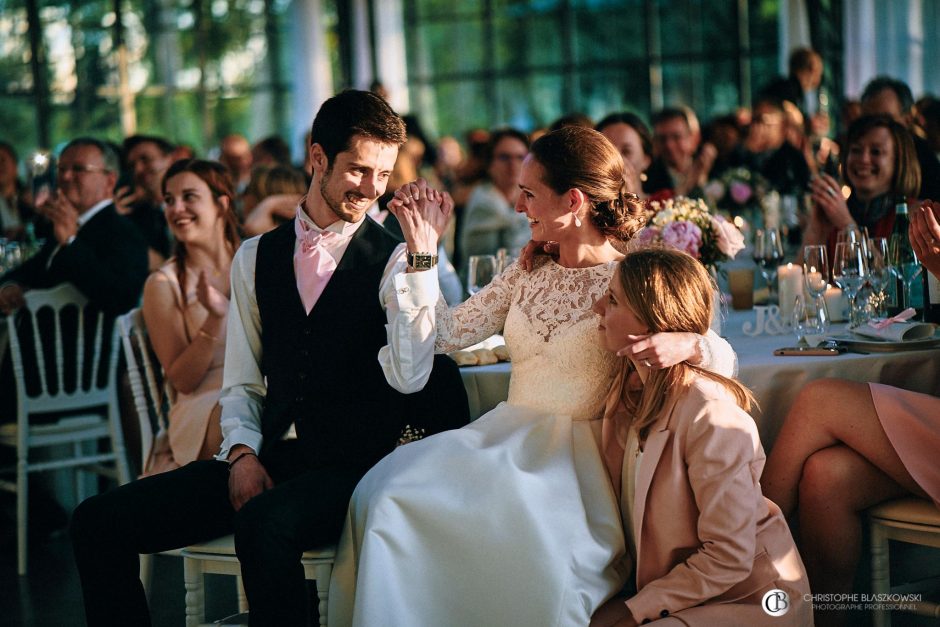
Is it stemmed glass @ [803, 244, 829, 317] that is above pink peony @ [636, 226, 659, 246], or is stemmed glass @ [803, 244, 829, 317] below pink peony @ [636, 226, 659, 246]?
below

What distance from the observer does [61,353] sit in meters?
4.39

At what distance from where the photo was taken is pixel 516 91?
14.8 meters

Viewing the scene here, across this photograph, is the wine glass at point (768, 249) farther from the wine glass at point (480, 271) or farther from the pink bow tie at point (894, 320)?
the wine glass at point (480, 271)

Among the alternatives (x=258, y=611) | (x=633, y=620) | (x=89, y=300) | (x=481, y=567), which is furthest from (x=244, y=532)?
(x=89, y=300)

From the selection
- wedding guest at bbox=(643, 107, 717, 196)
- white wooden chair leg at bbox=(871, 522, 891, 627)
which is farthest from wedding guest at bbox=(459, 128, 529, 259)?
white wooden chair leg at bbox=(871, 522, 891, 627)

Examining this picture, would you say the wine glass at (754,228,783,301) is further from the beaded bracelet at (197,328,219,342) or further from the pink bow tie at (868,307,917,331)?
the beaded bracelet at (197,328,219,342)

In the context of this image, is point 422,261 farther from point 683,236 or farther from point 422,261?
point 683,236

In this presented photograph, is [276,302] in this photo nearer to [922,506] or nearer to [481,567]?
[481,567]

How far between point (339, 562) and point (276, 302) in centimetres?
65

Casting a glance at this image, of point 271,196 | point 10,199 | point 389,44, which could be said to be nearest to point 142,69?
point 389,44

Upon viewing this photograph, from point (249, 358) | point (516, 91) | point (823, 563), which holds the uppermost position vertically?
point (516, 91)

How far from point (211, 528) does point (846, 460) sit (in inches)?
57.6

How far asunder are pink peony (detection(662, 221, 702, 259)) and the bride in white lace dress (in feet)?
2.31

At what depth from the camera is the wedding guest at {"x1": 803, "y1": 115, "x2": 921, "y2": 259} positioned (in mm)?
4062
